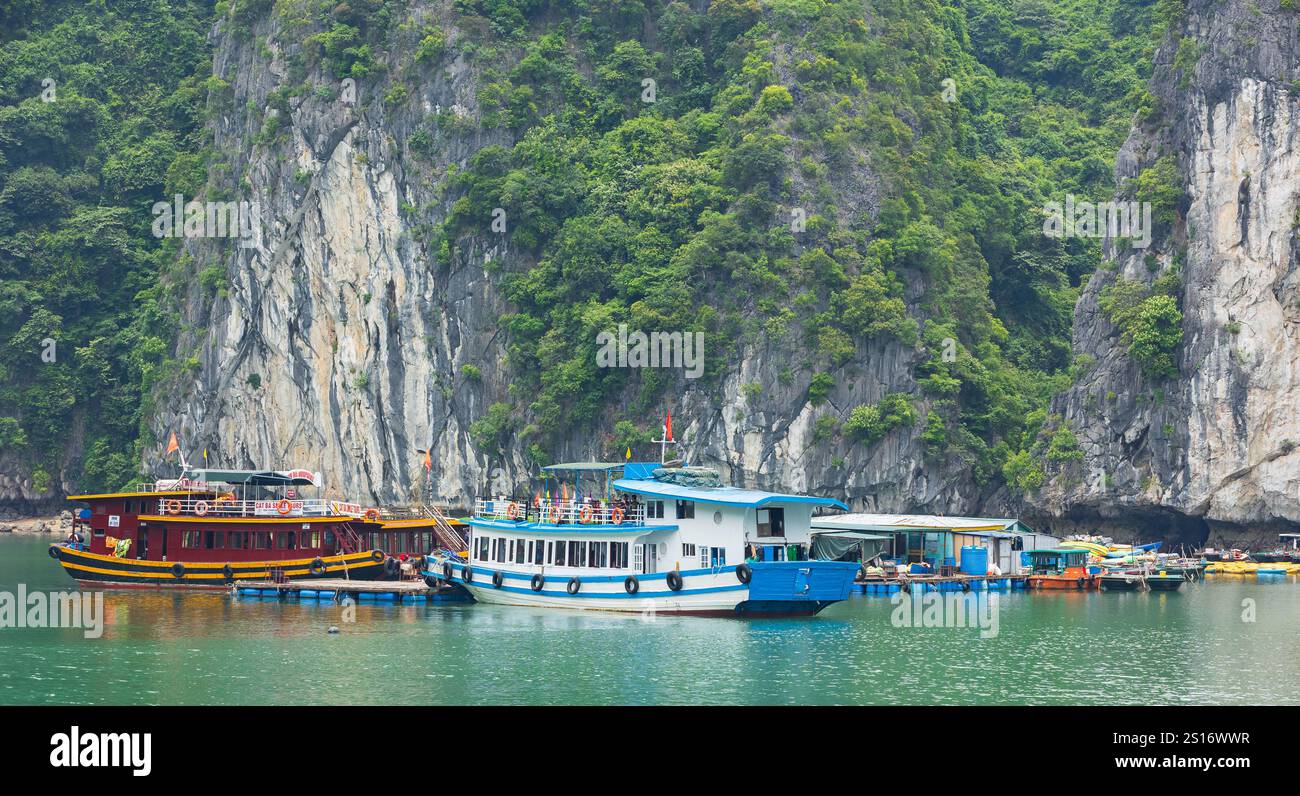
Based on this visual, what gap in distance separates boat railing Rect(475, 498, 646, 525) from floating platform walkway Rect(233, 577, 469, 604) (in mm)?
2718

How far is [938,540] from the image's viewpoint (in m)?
57.6

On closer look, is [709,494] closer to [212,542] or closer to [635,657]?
[635,657]

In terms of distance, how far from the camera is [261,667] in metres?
35.0

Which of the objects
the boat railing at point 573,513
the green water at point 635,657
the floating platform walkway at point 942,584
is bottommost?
the green water at point 635,657

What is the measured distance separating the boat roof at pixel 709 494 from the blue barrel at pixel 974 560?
12.1 metres

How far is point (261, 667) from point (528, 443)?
36.7 meters

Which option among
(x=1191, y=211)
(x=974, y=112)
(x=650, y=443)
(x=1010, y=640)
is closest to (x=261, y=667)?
(x=1010, y=640)

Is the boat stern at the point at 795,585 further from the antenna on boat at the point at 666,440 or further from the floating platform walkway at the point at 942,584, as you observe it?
the floating platform walkway at the point at 942,584

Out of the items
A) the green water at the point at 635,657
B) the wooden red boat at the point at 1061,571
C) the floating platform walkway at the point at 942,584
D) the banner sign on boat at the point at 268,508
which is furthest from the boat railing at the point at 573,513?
the wooden red boat at the point at 1061,571

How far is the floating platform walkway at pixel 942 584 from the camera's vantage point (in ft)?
174

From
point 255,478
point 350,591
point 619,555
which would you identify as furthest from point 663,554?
point 255,478

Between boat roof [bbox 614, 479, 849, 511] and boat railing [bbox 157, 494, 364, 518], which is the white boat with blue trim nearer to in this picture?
boat roof [bbox 614, 479, 849, 511]

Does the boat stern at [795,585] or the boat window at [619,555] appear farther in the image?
the boat window at [619,555]

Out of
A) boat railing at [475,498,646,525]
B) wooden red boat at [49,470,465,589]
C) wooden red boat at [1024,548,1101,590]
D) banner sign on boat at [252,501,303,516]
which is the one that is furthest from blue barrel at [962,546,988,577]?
banner sign on boat at [252,501,303,516]
